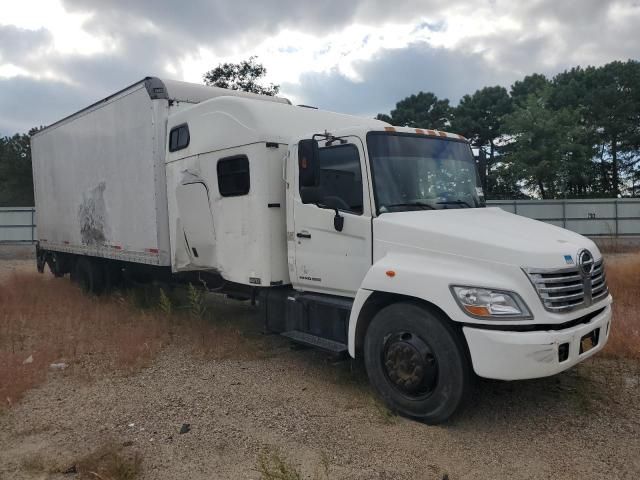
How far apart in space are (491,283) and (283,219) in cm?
258

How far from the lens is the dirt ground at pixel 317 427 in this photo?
11.8 feet

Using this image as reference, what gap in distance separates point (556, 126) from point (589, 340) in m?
27.8

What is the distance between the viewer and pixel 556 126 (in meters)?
28.6

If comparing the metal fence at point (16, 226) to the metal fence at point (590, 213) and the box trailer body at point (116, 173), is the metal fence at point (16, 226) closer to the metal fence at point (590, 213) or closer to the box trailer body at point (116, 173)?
the metal fence at point (590, 213)

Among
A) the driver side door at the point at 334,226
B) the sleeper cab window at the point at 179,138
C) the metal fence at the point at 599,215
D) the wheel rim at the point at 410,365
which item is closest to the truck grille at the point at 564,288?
the wheel rim at the point at 410,365

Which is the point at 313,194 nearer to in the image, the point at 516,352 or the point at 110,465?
the point at 516,352

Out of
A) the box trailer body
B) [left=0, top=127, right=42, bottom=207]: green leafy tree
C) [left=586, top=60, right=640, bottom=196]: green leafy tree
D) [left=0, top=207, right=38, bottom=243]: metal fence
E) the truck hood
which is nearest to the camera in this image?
the truck hood

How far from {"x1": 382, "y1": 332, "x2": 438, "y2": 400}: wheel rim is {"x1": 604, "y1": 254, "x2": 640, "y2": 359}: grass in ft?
9.30

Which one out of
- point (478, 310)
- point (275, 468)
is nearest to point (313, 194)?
point (478, 310)

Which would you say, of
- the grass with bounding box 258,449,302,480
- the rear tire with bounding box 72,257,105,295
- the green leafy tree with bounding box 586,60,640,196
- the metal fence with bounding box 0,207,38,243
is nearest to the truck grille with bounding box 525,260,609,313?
the grass with bounding box 258,449,302,480

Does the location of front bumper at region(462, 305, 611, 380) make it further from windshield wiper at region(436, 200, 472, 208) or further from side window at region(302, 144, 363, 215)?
side window at region(302, 144, 363, 215)

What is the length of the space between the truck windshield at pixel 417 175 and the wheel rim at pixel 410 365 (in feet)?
3.95

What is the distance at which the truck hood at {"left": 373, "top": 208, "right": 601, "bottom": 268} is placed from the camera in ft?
12.7

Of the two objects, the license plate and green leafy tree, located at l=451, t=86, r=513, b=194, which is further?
green leafy tree, located at l=451, t=86, r=513, b=194
